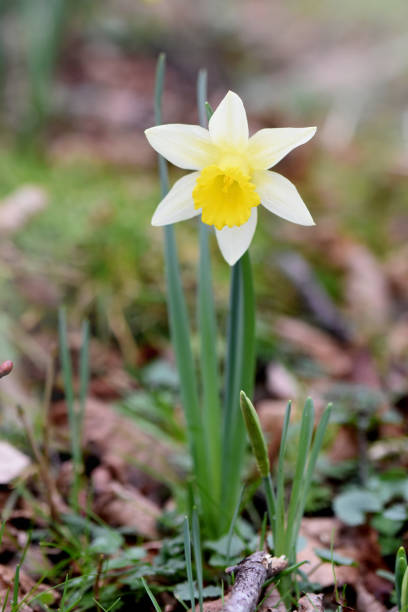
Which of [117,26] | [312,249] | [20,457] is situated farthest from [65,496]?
[117,26]

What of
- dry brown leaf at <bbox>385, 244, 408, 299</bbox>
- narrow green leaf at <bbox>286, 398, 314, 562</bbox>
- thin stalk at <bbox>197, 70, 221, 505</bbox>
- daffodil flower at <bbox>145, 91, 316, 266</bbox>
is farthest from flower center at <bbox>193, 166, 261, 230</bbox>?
dry brown leaf at <bbox>385, 244, 408, 299</bbox>

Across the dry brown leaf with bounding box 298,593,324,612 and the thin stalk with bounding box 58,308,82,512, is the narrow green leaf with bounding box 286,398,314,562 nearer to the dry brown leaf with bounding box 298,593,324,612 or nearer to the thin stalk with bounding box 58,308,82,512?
the dry brown leaf with bounding box 298,593,324,612

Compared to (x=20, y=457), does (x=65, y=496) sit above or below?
below

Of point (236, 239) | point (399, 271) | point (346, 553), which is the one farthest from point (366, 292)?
point (236, 239)

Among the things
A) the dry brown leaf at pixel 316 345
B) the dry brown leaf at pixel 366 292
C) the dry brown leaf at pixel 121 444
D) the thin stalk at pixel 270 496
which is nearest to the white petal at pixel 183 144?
the thin stalk at pixel 270 496

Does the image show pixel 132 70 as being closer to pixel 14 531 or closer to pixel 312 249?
pixel 312 249

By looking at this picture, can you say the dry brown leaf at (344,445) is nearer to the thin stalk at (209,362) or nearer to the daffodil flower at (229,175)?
the thin stalk at (209,362)
